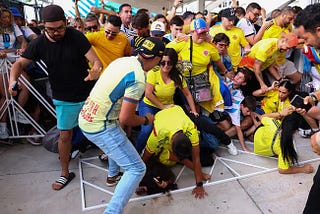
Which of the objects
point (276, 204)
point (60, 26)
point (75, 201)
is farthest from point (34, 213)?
point (276, 204)

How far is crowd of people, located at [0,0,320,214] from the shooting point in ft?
7.07

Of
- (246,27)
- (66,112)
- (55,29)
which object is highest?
(55,29)

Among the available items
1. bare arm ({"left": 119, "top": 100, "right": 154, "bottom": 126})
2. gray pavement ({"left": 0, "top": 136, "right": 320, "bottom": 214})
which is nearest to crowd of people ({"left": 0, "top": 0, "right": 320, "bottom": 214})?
bare arm ({"left": 119, "top": 100, "right": 154, "bottom": 126})

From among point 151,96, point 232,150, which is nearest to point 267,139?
point 232,150

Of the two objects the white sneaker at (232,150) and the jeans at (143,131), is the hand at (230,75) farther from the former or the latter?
the jeans at (143,131)

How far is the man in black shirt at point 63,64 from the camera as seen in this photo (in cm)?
251

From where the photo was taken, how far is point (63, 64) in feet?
8.93

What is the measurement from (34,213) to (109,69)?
1.51 metres

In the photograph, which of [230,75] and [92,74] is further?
[230,75]

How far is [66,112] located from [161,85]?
44.8 inches

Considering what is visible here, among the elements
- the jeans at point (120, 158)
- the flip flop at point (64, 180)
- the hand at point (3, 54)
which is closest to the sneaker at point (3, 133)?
the hand at point (3, 54)

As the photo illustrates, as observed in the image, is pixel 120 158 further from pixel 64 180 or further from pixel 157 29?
pixel 157 29

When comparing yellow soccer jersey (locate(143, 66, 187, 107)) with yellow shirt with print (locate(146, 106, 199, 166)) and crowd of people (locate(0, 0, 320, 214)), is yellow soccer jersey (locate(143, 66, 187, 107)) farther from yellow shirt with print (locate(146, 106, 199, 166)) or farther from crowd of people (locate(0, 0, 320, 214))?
yellow shirt with print (locate(146, 106, 199, 166))

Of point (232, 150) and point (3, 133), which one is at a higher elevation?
point (3, 133)
